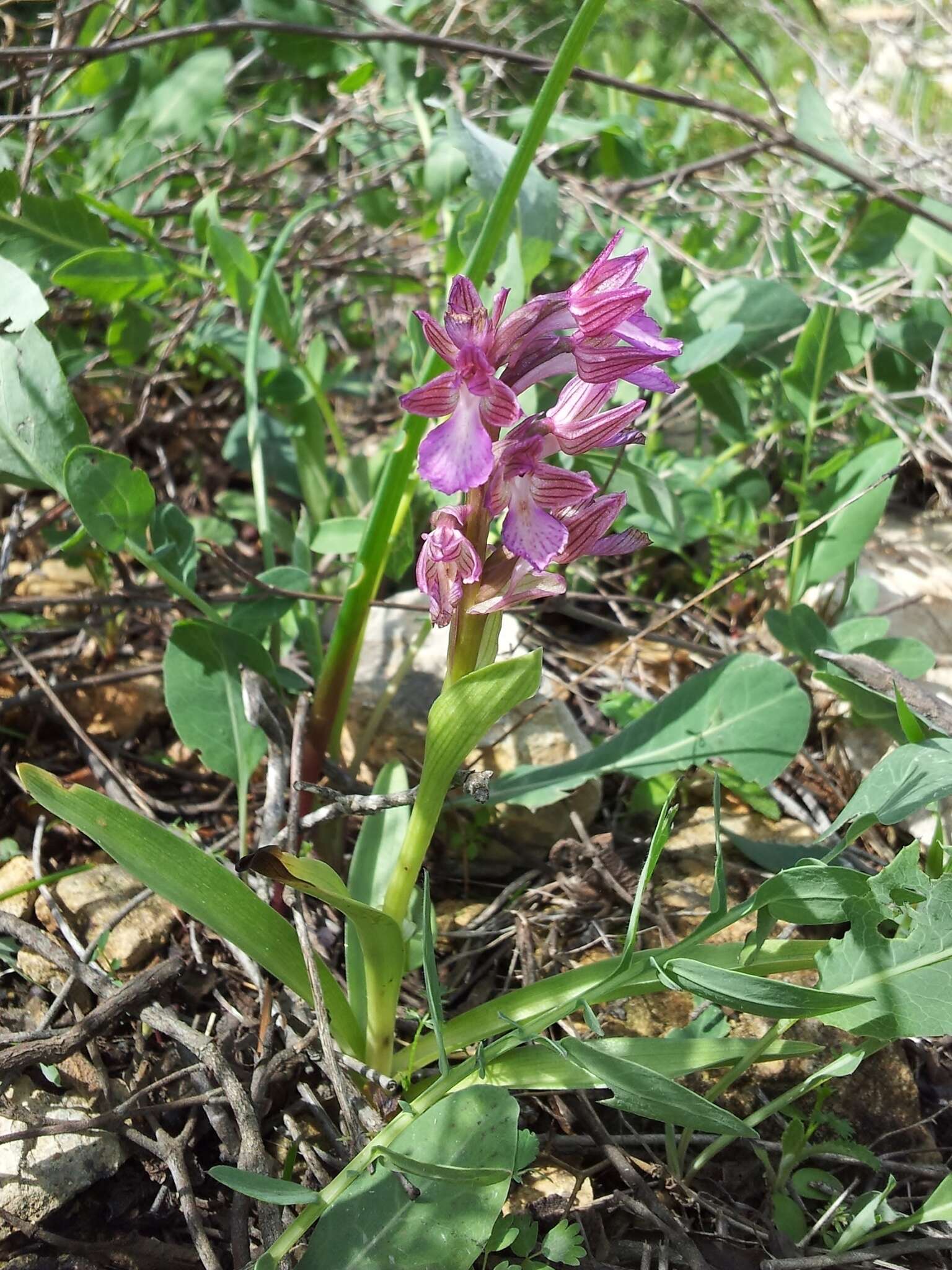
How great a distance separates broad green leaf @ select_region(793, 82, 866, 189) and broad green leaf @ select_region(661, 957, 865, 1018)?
2067 millimetres

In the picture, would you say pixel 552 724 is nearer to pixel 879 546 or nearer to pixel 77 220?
Answer: pixel 879 546

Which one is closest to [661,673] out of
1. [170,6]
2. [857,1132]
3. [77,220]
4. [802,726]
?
[802,726]

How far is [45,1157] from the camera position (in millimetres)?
1328

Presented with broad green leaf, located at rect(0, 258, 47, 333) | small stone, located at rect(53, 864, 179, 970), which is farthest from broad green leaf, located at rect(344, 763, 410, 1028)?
broad green leaf, located at rect(0, 258, 47, 333)

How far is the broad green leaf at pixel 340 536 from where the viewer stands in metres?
1.93

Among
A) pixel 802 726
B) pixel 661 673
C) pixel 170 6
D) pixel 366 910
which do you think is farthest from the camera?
pixel 170 6

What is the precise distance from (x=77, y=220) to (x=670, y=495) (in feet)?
4.32

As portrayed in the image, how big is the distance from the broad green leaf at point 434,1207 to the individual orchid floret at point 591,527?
2.07 feet

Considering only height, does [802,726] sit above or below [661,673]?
above

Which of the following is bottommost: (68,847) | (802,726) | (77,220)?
(68,847)

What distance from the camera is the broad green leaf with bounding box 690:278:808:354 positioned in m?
2.24

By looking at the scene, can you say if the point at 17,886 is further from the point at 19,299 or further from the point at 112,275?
the point at 112,275

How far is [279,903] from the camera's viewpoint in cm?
Answer: 152

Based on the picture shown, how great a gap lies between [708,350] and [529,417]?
102 cm
